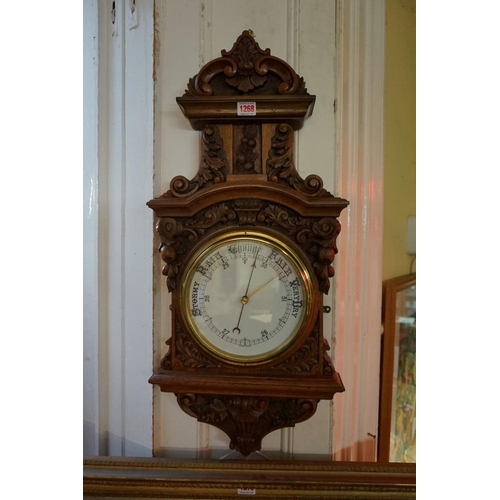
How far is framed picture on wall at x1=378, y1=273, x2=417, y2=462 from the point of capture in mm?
732

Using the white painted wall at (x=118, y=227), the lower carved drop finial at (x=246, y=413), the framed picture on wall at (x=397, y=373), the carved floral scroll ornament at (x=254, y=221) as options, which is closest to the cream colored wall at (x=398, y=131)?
the framed picture on wall at (x=397, y=373)

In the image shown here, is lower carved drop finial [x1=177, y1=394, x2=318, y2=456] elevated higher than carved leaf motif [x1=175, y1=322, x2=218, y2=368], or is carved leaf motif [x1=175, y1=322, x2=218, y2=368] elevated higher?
carved leaf motif [x1=175, y1=322, x2=218, y2=368]

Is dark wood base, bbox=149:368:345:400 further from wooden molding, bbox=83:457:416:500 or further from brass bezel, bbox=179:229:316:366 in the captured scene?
wooden molding, bbox=83:457:416:500

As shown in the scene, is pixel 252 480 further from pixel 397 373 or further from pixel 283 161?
pixel 283 161

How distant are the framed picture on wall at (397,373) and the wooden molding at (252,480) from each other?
141 mm

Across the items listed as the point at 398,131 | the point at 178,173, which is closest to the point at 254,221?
the point at 178,173

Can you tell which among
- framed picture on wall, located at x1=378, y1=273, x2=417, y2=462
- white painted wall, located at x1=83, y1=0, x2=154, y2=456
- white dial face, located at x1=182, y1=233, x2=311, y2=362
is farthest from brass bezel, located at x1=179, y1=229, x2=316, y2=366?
framed picture on wall, located at x1=378, y1=273, x2=417, y2=462

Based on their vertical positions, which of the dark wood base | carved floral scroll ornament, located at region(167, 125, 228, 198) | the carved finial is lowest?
the dark wood base

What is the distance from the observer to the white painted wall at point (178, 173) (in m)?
0.67

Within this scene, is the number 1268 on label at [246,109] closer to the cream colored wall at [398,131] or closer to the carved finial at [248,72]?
the carved finial at [248,72]

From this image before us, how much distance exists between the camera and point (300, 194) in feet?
2.02

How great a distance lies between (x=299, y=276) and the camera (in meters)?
0.63

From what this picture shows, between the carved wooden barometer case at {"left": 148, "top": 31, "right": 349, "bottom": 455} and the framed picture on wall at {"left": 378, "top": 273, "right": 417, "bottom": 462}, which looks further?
the framed picture on wall at {"left": 378, "top": 273, "right": 417, "bottom": 462}
